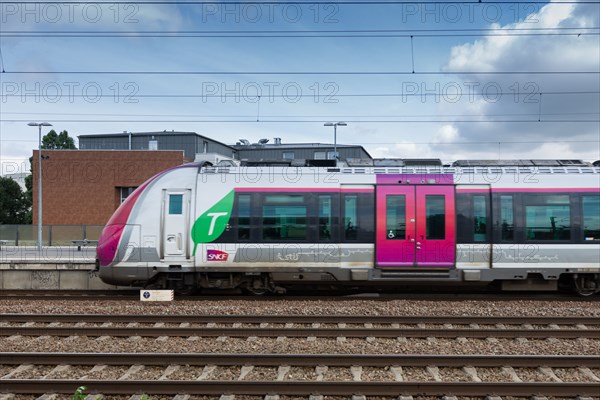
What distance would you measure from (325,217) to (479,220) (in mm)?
3733

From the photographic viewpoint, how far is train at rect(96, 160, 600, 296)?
36.4 feet

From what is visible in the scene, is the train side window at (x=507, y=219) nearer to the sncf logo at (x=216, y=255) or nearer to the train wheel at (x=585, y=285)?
the train wheel at (x=585, y=285)

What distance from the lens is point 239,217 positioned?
1123cm

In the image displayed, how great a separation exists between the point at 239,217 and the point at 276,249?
1194 mm

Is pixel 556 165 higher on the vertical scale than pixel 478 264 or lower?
higher

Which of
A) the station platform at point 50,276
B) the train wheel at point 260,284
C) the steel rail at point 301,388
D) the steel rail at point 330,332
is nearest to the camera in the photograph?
the steel rail at point 301,388

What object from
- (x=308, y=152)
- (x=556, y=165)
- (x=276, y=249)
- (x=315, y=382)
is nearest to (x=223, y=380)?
(x=315, y=382)

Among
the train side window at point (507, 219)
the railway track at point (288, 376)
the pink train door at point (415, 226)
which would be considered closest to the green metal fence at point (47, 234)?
the pink train door at point (415, 226)

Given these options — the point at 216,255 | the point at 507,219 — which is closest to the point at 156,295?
the point at 216,255

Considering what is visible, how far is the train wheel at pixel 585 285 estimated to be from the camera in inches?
453

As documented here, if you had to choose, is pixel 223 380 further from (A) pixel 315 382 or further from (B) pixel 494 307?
(B) pixel 494 307

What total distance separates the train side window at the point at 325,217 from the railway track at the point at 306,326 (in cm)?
231

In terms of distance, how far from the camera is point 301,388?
5.94 meters

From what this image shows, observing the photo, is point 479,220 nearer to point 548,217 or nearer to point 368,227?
point 548,217
